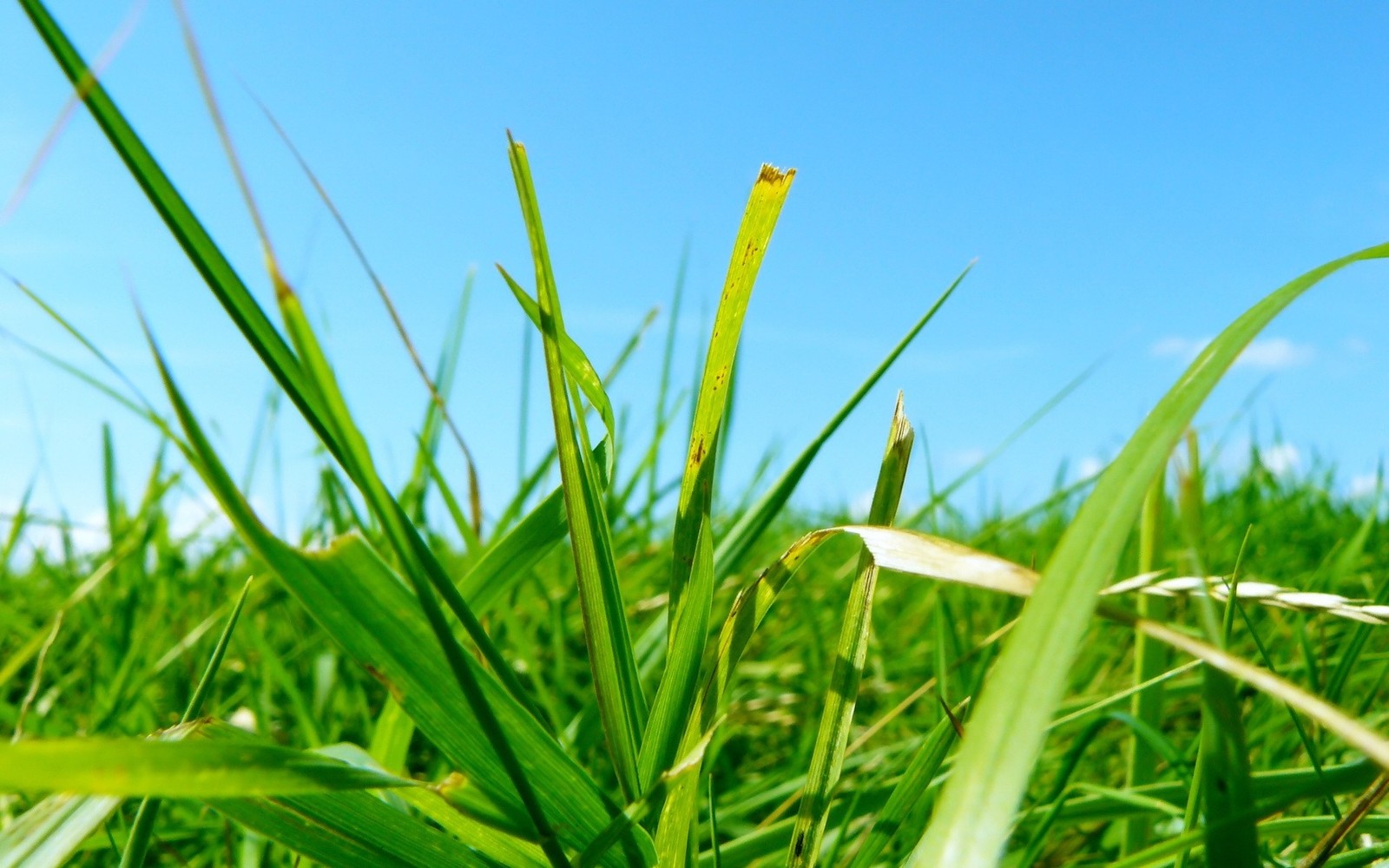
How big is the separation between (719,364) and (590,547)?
0.13 m

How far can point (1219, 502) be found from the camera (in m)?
2.84

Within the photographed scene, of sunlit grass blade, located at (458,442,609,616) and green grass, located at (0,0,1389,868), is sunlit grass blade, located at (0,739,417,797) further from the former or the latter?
sunlit grass blade, located at (458,442,609,616)

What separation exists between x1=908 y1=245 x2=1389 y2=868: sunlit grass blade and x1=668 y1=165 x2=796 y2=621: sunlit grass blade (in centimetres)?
23

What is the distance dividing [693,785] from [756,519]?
0.99ft

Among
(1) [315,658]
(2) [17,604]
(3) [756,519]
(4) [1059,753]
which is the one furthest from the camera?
(2) [17,604]

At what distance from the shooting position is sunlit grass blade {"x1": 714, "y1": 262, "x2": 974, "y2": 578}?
67 cm

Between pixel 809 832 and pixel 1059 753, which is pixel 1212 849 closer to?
pixel 809 832

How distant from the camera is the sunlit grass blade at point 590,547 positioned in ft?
1.62

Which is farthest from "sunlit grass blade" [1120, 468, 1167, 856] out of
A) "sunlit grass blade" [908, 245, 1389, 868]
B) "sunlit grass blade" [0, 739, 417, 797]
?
"sunlit grass blade" [0, 739, 417, 797]

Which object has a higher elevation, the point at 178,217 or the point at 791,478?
the point at 178,217

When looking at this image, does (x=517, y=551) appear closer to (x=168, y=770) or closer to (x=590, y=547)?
→ (x=590, y=547)

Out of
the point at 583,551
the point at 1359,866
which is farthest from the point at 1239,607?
the point at 583,551

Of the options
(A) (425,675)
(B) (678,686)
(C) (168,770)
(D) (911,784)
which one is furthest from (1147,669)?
(C) (168,770)

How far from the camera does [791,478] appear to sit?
0.73 meters
